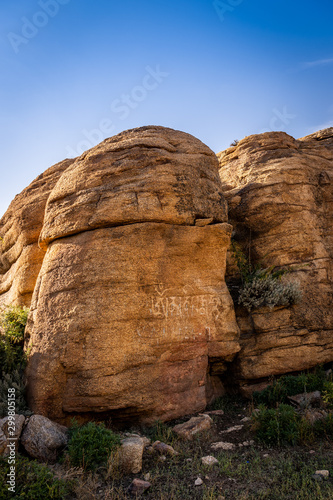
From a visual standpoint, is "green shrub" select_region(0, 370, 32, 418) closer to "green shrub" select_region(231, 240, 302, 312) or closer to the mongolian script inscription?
the mongolian script inscription

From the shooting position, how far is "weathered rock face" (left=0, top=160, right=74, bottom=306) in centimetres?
968

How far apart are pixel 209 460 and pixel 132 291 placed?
11.3 ft

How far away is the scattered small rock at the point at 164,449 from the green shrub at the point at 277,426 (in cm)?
156

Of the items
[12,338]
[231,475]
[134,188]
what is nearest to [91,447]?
[231,475]

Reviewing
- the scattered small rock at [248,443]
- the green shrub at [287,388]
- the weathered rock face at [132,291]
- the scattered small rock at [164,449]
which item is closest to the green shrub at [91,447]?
the scattered small rock at [164,449]

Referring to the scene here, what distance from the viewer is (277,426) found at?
6.01 m

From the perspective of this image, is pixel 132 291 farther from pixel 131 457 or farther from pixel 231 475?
pixel 231 475

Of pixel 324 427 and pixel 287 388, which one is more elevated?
pixel 287 388

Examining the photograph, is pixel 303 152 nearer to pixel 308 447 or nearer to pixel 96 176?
pixel 96 176

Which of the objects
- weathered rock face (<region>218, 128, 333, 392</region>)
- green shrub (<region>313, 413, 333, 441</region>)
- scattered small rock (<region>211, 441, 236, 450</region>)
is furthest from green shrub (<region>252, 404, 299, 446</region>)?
weathered rock face (<region>218, 128, 333, 392</region>)

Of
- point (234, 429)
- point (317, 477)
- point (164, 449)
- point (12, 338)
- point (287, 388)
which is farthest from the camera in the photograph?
point (12, 338)

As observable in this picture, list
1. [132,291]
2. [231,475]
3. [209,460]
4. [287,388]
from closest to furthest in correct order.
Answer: [231,475], [209,460], [132,291], [287,388]

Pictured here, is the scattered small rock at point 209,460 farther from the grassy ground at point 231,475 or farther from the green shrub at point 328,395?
the green shrub at point 328,395

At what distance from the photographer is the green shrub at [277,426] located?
5.89 meters
